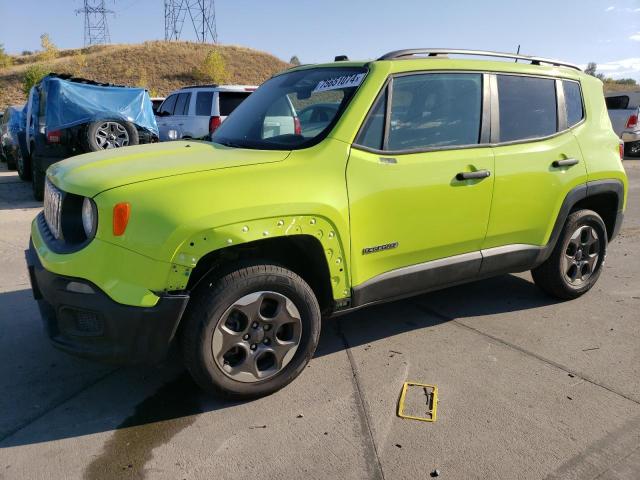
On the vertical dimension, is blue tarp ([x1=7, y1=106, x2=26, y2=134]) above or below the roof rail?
below

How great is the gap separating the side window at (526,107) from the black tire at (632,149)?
1431cm

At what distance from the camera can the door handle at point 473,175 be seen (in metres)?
3.33

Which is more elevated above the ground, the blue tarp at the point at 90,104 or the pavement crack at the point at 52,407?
the blue tarp at the point at 90,104

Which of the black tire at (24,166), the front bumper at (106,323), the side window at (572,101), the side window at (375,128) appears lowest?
the black tire at (24,166)

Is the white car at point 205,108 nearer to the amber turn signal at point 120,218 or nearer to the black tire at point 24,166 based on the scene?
the black tire at point 24,166

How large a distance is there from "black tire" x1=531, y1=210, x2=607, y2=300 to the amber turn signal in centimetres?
326

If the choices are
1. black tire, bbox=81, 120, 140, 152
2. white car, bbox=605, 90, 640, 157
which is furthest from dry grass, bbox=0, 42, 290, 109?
black tire, bbox=81, 120, 140, 152

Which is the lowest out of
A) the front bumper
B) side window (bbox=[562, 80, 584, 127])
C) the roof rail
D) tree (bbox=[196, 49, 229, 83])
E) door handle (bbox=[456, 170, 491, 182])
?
the front bumper

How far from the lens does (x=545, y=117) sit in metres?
3.92

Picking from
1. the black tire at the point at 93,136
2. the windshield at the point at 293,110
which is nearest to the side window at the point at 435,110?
the windshield at the point at 293,110

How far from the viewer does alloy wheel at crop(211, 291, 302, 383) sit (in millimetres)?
2736

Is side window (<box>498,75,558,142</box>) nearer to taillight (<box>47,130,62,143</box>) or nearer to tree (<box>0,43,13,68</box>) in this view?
taillight (<box>47,130,62,143</box>)

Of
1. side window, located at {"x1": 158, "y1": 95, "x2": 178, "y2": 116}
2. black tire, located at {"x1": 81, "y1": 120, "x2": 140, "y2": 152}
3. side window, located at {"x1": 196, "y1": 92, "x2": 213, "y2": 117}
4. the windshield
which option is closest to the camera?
the windshield

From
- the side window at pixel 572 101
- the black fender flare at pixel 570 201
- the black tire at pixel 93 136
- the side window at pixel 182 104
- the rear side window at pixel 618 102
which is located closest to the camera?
the black fender flare at pixel 570 201
